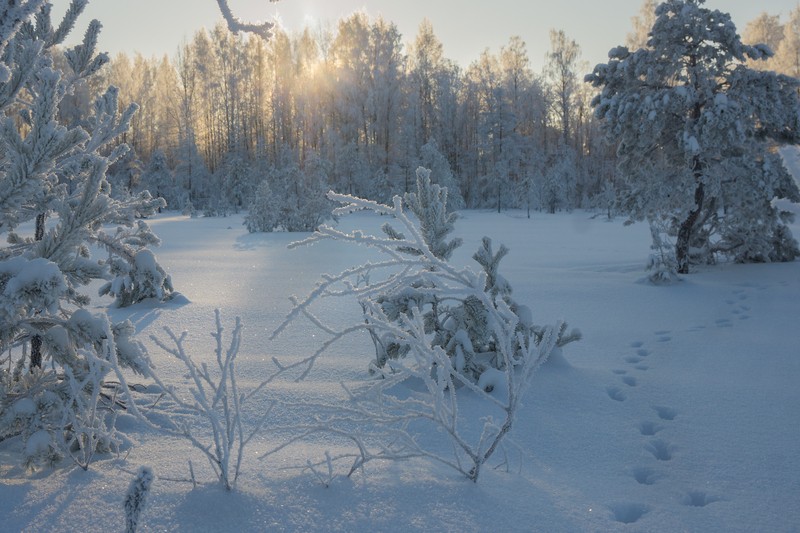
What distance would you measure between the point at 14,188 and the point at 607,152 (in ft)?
140

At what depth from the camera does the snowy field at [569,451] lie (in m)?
1.83

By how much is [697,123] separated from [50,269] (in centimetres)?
874

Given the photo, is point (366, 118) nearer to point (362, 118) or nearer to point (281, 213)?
point (362, 118)

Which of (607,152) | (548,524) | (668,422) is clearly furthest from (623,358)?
(607,152)

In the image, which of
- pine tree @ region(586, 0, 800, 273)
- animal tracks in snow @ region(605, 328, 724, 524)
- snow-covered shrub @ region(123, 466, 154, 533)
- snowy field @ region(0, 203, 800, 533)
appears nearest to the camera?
snow-covered shrub @ region(123, 466, 154, 533)

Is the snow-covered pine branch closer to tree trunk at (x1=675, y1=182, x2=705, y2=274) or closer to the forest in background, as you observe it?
tree trunk at (x1=675, y1=182, x2=705, y2=274)

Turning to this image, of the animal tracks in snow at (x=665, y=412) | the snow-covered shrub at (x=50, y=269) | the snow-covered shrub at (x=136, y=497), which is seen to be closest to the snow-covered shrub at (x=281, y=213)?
the animal tracks in snow at (x=665, y=412)

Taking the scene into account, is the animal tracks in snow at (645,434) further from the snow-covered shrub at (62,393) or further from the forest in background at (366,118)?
the forest in background at (366,118)

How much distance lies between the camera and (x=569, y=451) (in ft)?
9.11

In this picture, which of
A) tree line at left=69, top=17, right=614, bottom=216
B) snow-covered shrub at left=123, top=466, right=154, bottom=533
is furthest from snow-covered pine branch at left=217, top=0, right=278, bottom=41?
tree line at left=69, top=17, right=614, bottom=216

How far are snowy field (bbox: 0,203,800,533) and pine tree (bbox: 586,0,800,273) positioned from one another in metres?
1.91

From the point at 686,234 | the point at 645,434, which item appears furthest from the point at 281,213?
the point at 645,434

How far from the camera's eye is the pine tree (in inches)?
313

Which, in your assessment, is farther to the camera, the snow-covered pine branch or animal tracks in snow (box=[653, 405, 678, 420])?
animal tracks in snow (box=[653, 405, 678, 420])
